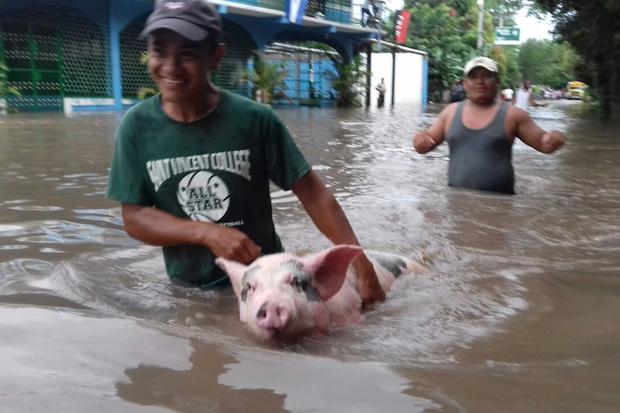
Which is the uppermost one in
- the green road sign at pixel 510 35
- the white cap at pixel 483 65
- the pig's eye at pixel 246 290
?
the green road sign at pixel 510 35

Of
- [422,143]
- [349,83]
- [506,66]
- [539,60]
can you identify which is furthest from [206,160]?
[539,60]

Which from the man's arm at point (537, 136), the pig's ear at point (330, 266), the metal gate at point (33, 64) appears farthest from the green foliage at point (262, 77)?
the pig's ear at point (330, 266)

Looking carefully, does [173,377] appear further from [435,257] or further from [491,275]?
[435,257]

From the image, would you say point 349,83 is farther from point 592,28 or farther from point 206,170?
point 206,170

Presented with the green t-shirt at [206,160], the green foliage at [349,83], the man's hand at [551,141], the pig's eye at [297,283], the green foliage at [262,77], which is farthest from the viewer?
the green foliage at [349,83]

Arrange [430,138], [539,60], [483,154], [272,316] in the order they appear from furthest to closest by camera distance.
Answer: [539,60], [430,138], [483,154], [272,316]

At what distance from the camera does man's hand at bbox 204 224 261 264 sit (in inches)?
114

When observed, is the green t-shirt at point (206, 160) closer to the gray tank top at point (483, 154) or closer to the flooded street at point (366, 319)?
the flooded street at point (366, 319)

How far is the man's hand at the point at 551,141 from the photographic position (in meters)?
5.52

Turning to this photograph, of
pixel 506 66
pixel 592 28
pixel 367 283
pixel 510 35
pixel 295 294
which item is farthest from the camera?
pixel 506 66

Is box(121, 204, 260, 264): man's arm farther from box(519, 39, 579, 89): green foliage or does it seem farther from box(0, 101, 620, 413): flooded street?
box(519, 39, 579, 89): green foliage

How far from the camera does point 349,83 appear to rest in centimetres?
2803

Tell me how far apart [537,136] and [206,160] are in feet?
11.6

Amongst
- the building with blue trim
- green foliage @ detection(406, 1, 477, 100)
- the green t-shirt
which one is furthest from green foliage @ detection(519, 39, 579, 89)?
the green t-shirt
